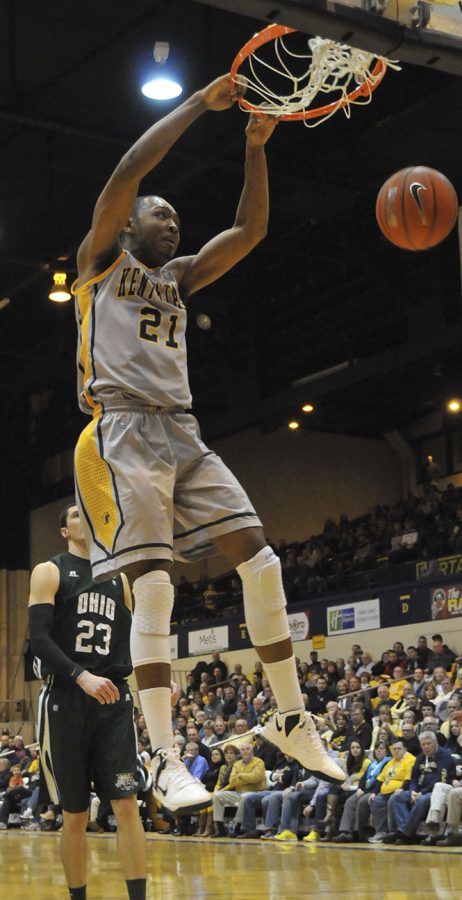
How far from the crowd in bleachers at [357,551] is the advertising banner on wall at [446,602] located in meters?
1.27

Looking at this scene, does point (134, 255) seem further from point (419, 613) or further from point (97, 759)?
point (419, 613)

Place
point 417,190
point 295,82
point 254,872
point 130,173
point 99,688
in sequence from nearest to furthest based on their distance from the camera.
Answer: point 130,173 < point 295,82 < point 99,688 < point 417,190 < point 254,872

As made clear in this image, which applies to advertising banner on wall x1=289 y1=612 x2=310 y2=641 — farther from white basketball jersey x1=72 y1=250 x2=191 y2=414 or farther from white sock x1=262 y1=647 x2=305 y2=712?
white basketball jersey x1=72 y1=250 x2=191 y2=414

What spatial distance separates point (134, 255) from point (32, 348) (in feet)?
63.9

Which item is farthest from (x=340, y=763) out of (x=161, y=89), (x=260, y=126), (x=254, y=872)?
(x=260, y=126)

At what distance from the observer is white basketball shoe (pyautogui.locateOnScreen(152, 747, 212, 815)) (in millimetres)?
3535

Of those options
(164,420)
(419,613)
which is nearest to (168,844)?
(419,613)

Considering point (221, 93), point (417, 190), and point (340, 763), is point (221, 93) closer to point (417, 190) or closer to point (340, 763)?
point (417, 190)

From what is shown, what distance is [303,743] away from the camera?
395 cm

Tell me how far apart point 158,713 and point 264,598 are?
0.53m

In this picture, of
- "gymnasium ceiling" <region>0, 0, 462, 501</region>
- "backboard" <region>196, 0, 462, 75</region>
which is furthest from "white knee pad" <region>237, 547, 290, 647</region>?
"gymnasium ceiling" <region>0, 0, 462, 501</region>

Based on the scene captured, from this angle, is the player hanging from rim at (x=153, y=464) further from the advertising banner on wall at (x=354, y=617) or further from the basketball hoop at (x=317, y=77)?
the advertising banner on wall at (x=354, y=617)

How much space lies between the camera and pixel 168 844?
45.4ft

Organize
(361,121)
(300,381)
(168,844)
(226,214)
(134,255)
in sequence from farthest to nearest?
1. (300,381)
2. (226,214)
3. (361,121)
4. (168,844)
5. (134,255)
